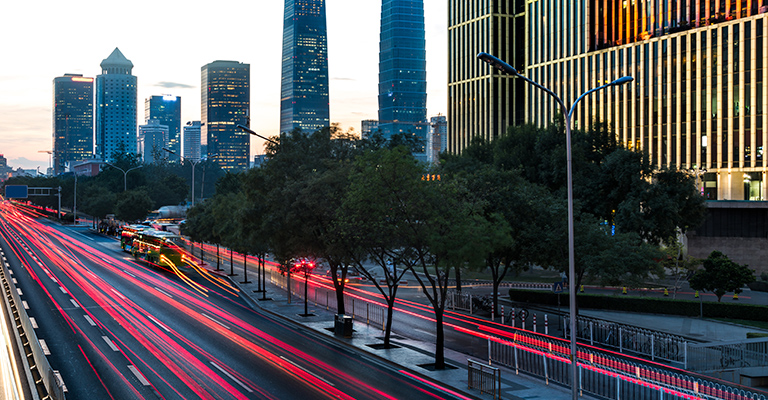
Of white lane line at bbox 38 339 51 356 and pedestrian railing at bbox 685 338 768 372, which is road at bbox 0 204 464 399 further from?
pedestrian railing at bbox 685 338 768 372

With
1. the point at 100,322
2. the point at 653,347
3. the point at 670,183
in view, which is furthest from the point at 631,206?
the point at 100,322

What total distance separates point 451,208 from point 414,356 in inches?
268

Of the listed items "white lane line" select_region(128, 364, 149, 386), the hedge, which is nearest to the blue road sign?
the hedge

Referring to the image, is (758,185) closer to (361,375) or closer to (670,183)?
(670,183)

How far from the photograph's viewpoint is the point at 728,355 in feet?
80.9

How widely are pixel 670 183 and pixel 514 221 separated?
17.1m

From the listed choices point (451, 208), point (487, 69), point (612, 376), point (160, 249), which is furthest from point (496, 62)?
point (487, 69)

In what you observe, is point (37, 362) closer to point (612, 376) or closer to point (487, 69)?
point (612, 376)

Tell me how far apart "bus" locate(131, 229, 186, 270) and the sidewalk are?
64.9 feet

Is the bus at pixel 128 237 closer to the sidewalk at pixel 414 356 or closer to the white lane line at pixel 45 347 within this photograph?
the sidewalk at pixel 414 356

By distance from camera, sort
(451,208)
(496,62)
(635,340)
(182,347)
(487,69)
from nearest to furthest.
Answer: (496,62)
(451,208)
(182,347)
(635,340)
(487,69)

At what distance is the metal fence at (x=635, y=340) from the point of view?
1023 inches

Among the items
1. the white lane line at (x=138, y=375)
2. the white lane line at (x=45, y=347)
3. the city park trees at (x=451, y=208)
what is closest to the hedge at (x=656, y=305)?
the city park trees at (x=451, y=208)

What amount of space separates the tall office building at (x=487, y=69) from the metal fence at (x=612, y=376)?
83.9 m
